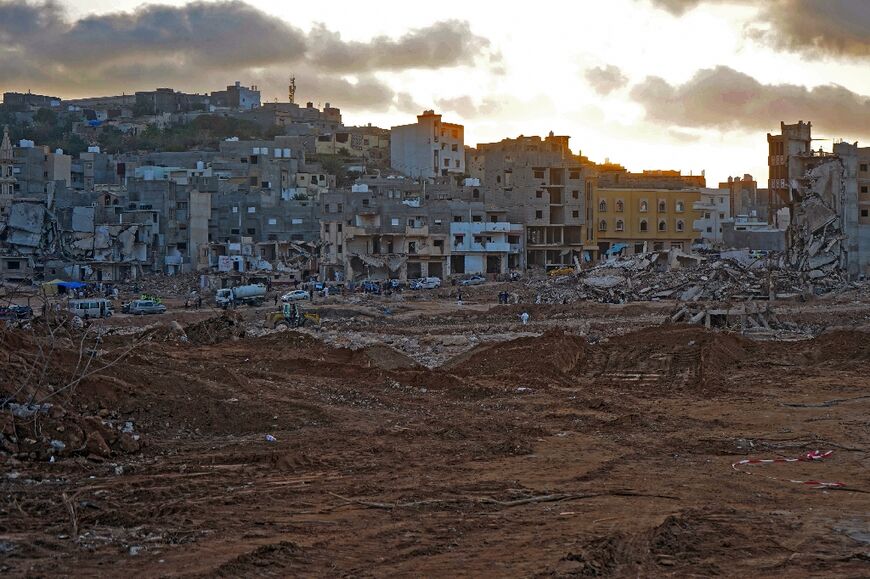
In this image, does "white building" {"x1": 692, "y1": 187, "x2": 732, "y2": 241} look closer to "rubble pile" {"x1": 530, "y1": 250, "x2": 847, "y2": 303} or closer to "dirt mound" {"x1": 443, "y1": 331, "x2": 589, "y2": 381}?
"rubble pile" {"x1": 530, "y1": 250, "x2": 847, "y2": 303}

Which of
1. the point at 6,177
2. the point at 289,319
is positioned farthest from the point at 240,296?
the point at 6,177

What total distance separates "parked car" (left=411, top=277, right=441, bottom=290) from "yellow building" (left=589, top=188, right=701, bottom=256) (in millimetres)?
16135

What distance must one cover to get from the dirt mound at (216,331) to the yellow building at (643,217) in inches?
1654

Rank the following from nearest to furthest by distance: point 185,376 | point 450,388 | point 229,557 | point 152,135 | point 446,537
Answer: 1. point 229,557
2. point 446,537
3. point 185,376
4. point 450,388
5. point 152,135

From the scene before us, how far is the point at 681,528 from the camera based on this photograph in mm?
11977

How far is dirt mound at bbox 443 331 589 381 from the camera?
27234 millimetres

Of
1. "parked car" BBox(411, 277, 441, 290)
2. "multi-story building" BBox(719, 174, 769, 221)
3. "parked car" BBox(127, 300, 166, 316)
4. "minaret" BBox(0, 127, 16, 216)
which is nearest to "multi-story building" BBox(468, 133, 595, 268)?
"parked car" BBox(411, 277, 441, 290)

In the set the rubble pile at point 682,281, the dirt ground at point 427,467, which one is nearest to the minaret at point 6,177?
the rubble pile at point 682,281

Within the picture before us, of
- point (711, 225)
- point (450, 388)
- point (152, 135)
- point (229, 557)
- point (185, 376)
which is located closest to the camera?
point (229, 557)

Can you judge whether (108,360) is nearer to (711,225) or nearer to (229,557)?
(229,557)

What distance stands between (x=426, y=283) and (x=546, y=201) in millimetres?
14087

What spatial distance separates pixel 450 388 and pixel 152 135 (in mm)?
86287

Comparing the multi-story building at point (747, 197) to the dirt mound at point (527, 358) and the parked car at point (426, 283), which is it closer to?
the parked car at point (426, 283)

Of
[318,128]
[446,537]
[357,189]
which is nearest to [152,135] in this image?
[318,128]
